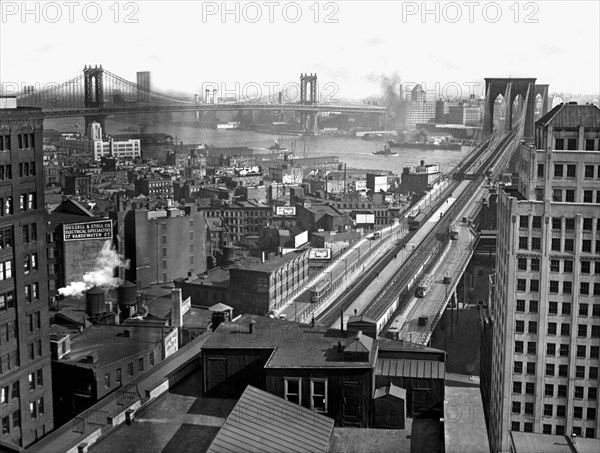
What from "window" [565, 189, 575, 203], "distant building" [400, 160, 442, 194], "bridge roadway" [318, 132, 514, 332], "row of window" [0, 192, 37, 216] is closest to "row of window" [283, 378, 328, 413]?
"row of window" [0, 192, 37, 216]

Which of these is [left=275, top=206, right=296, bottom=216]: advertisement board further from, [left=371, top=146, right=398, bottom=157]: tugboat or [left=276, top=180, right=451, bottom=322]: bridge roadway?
[left=371, top=146, right=398, bottom=157]: tugboat

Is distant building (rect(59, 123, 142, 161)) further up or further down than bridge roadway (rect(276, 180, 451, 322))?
further up

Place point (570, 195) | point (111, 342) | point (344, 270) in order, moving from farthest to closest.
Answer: point (344, 270), point (111, 342), point (570, 195)

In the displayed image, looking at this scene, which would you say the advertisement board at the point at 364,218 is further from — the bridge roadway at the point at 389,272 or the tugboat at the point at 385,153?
the tugboat at the point at 385,153

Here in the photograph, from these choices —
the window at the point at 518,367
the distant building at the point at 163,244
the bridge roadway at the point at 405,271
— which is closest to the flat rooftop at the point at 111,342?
the window at the point at 518,367

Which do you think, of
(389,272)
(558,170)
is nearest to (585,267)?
Result: (558,170)

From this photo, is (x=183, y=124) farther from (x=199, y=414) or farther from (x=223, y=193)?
Result: (x=199, y=414)

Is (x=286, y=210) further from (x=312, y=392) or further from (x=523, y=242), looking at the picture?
(x=312, y=392)
